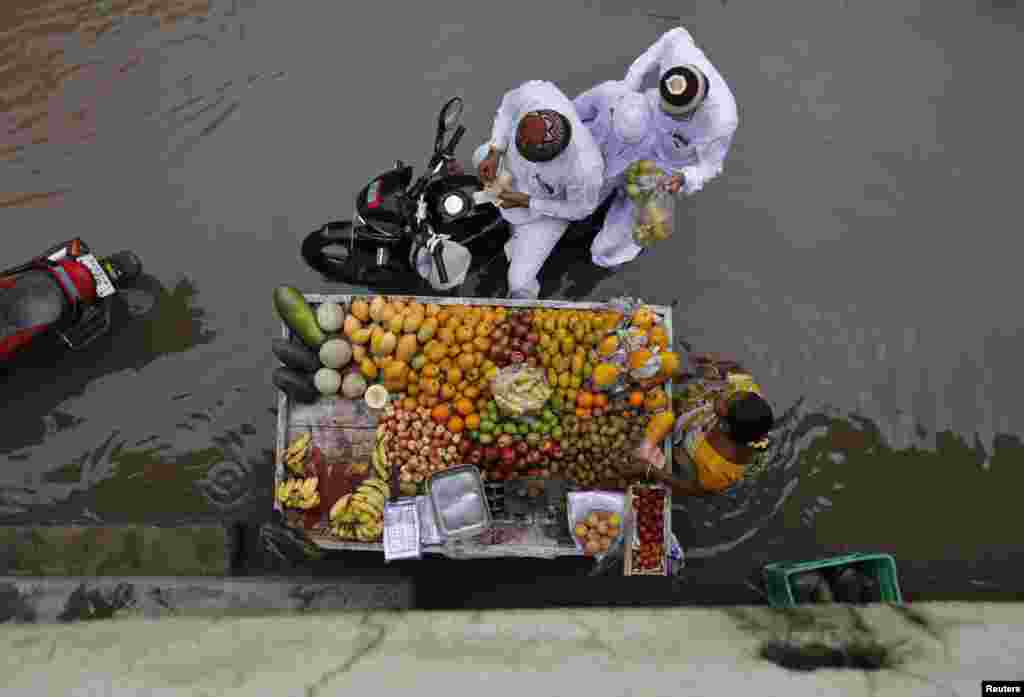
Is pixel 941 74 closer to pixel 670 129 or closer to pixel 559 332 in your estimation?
pixel 670 129

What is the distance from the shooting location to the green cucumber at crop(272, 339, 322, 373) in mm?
3051

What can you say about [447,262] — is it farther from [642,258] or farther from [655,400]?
[642,258]

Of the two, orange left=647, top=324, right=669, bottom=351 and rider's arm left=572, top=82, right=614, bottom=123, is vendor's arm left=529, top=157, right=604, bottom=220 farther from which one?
orange left=647, top=324, right=669, bottom=351

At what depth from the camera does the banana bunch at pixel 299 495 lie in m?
3.01

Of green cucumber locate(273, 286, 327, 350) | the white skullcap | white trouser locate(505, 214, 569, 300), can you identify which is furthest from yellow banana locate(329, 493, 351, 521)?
the white skullcap

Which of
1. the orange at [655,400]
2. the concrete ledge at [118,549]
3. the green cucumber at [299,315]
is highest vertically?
the green cucumber at [299,315]

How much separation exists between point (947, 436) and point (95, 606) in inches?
190

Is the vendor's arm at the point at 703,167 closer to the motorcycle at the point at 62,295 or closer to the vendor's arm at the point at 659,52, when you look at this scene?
the vendor's arm at the point at 659,52

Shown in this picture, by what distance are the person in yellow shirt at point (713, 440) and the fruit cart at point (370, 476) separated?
0.14 meters

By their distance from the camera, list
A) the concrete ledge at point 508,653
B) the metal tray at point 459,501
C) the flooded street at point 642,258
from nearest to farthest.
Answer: the concrete ledge at point 508,653
the metal tray at point 459,501
the flooded street at point 642,258

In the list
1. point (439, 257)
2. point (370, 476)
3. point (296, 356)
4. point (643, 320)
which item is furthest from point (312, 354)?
point (643, 320)

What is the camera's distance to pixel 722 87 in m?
2.99

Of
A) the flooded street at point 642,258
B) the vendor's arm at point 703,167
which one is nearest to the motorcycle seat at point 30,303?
the flooded street at point 642,258

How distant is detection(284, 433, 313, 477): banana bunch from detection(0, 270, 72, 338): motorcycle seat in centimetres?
154
